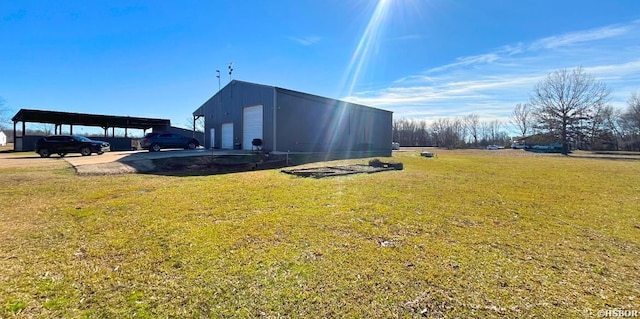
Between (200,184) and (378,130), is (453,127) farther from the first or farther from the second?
(200,184)

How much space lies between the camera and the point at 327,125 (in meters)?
22.2

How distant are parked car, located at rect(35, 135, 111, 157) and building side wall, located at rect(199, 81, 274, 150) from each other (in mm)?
7992

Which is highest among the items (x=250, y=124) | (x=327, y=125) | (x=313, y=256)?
(x=327, y=125)

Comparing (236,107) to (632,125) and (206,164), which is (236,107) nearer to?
(206,164)

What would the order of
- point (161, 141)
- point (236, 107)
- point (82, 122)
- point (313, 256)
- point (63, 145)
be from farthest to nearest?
point (82, 122), point (236, 107), point (161, 141), point (63, 145), point (313, 256)

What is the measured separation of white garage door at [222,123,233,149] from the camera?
2205cm

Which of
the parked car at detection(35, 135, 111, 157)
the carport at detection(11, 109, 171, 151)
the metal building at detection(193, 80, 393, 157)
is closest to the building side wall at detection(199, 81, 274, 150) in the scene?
the metal building at detection(193, 80, 393, 157)

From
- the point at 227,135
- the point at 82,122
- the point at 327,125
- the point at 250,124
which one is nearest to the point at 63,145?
the point at 227,135

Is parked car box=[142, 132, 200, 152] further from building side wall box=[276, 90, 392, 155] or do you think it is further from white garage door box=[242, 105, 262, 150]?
building side wall box=[276, 90, 392, 155]

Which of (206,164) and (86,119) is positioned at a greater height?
(86,119)

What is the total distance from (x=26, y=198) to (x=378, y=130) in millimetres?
24794

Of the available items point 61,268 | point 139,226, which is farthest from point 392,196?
point 61,268

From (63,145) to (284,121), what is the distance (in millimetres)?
13351

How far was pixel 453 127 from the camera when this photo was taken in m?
81.6
